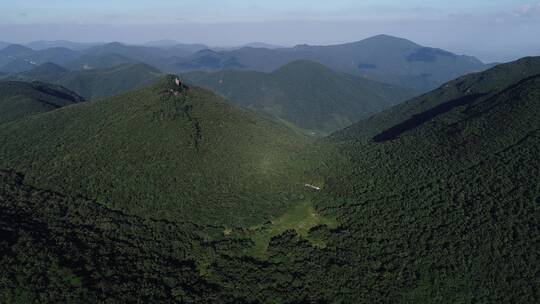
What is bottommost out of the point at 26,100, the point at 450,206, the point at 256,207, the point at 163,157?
the point at 256,207

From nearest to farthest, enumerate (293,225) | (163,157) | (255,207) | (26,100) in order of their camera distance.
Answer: (293,225) → (255,207) → (163,157) → (26,100)

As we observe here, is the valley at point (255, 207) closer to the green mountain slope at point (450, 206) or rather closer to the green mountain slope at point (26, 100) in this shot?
the green mountain slope at point (450, 206)

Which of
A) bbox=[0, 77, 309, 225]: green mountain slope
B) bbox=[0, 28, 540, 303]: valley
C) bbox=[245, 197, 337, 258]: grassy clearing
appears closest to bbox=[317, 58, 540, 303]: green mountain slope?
bbox=[0, 28, 540, 303]: valley

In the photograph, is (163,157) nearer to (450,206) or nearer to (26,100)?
(450,206)

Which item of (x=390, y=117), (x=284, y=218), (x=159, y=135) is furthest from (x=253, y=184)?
(x=390, y=117)

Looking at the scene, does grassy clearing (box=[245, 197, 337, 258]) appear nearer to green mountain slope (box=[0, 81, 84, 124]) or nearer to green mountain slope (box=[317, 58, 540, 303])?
green mountain slope (box=[317, 58, 540, 303])

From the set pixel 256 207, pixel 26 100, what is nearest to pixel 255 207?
pixel 256 207

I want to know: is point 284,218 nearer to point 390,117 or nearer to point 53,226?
point 53,226
